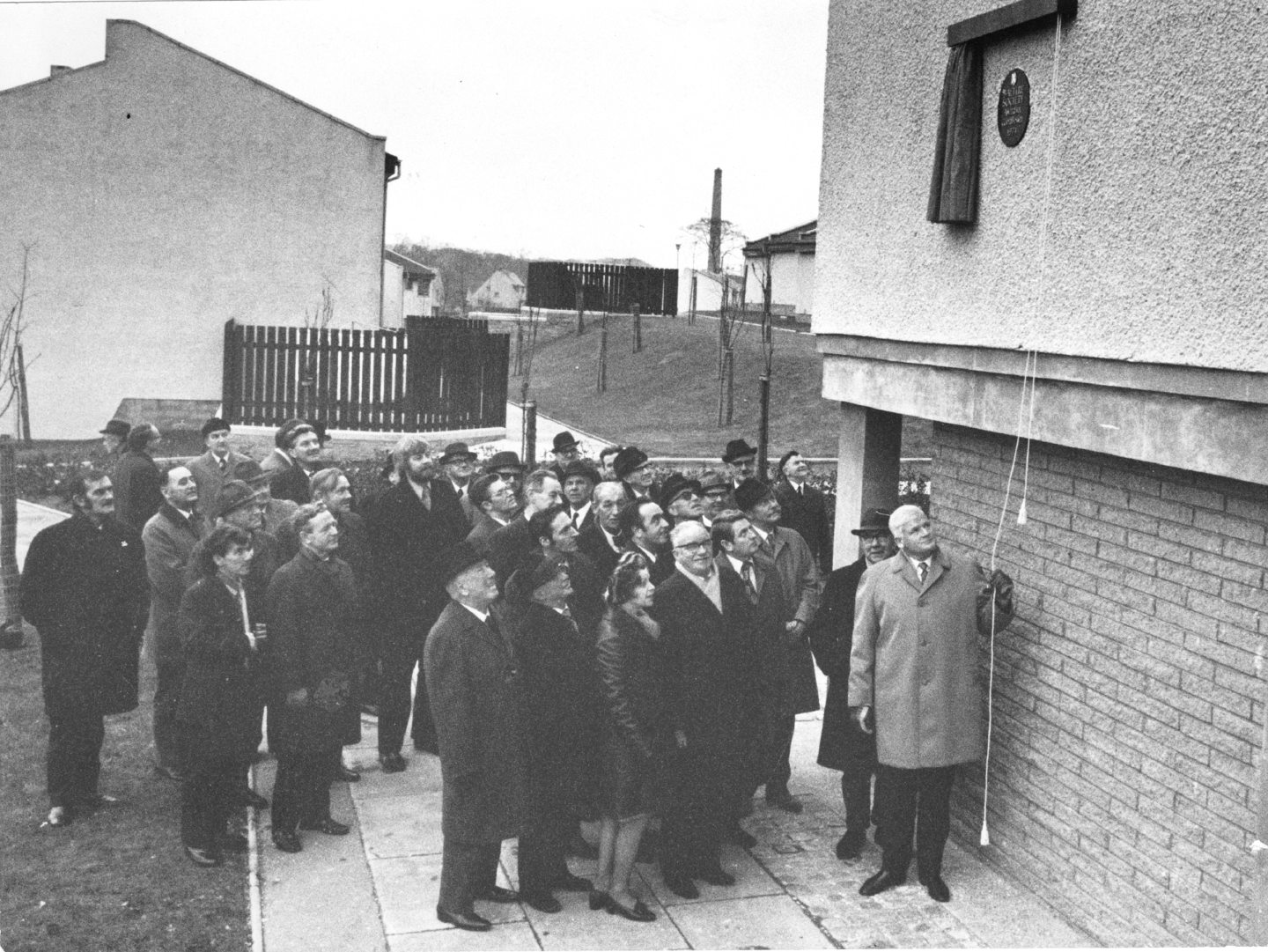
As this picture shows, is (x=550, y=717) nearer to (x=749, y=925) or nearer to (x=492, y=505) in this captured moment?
(x=749, y=925)

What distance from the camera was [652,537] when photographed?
22.0 feet

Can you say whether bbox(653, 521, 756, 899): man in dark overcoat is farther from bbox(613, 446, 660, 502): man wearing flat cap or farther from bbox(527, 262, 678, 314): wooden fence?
bbox(527, 262, 678, 314): wooden fence

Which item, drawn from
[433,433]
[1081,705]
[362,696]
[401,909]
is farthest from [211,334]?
[1081,705]

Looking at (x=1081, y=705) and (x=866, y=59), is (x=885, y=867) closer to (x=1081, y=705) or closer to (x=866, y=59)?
(x=1081, y=705)

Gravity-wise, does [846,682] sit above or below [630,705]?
below

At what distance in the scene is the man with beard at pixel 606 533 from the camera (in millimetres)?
7332

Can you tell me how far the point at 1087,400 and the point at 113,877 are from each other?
4929 mm

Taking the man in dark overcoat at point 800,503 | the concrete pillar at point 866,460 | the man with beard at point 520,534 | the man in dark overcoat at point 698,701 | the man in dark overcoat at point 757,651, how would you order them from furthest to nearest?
the man in dark overcoat at point 800,503 < the concrete pillar at point 866,460 < the man with beard at point 520,534 < the man in dark overcoat at point 757,651 < the man in dark overcoat at point 698,701

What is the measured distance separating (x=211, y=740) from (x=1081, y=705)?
4015 millimetres

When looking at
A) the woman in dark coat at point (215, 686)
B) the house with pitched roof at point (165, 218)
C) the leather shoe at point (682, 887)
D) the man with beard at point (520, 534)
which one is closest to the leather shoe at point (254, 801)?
the woman in dark coat at point (215, 686)

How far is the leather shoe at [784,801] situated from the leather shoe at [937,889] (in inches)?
48.3

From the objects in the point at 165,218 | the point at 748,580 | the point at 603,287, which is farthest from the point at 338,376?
the point at 603,287

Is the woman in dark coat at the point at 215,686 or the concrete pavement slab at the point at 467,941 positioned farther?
the woman in dark coat at the point at 215,686

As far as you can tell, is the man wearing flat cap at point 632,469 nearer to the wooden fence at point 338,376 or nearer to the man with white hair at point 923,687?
the man with white hair at point 923,687
